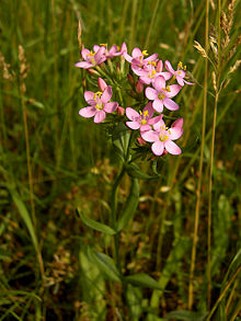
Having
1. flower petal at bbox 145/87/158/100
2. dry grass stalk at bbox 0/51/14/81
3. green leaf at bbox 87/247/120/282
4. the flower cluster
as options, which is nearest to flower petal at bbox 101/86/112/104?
the flower cluster

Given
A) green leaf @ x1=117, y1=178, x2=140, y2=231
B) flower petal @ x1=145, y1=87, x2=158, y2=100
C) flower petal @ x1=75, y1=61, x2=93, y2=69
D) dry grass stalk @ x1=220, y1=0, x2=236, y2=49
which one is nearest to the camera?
dry grass stalk @ x1=220, y1=0, x2=236, y2=49

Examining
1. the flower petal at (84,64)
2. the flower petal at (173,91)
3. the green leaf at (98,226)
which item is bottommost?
the green leaf at (98,226)

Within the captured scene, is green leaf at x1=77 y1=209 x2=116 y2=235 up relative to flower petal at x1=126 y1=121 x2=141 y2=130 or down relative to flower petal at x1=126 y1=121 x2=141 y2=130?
down

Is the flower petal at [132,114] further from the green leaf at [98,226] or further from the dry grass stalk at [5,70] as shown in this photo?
the dry grass stalk at [5,70]

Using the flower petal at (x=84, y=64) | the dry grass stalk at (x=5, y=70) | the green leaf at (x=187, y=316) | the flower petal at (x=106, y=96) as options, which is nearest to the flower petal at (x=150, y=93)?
the flower petal at (x=106, y=96)

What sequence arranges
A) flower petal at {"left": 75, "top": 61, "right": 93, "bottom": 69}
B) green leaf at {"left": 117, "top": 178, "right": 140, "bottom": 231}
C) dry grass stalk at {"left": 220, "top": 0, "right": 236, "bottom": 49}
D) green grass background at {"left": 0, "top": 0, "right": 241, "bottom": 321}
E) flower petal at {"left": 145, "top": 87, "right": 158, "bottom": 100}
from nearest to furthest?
dry grass stalk at {"left": 220, "top": 0, "right": 236, "bottom": 49}
flower petal at {"left": 145, "top": 87, "right": 158, "bottom": 100}
flower petal at {"left": 75, "top": 61, "right": 93, "bottom": 69}
green leaf at {"left": 117, "top": 178, "right": 140, "bottom": 231}
green grass background at {"left": 0, "top": 0, "right": 241, "bottom": 321}

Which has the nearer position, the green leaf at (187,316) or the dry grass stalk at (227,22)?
the dry grass stalk at (227,22)

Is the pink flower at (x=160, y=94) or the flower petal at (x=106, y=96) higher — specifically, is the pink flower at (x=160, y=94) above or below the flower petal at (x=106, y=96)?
above

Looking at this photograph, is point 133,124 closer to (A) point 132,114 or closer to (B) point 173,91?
(A) point 132,114

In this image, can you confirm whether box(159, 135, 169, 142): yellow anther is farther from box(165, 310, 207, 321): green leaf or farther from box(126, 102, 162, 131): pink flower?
box(165, 310, 207, 321): green leaf
